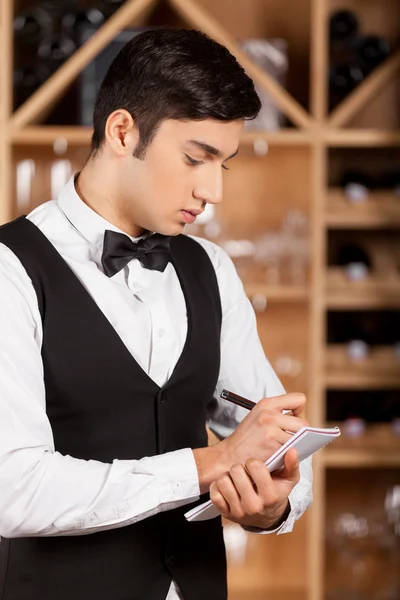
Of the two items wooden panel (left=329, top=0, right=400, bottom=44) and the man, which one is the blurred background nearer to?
wooden panel (left=329, top=0, right=400, bottom=44)

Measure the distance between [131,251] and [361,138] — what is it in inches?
64.5

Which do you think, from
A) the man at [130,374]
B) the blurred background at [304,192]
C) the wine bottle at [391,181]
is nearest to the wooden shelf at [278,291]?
the blurred background at [304,192]

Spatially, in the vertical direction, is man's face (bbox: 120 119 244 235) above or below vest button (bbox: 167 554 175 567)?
above

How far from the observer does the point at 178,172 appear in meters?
1.33

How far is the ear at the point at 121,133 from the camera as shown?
1335mm

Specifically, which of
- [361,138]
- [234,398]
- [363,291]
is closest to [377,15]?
[361,138]

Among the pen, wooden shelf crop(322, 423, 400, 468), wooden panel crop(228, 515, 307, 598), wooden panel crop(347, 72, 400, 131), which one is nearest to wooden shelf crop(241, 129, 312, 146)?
wooden panel crop(347, 72, 400, 131)

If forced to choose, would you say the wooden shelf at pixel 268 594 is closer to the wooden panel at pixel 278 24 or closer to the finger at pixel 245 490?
the wooden panel at pixel 278 24

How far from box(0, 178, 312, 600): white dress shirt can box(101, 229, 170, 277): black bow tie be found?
22 millimetres

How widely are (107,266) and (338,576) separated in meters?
2.22

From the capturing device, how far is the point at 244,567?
3.06 meters

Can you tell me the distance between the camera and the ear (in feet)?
4.38

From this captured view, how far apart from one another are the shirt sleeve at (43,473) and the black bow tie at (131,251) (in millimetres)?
171

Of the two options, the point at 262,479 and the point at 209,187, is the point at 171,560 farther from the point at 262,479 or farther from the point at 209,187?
the point at 209,187
